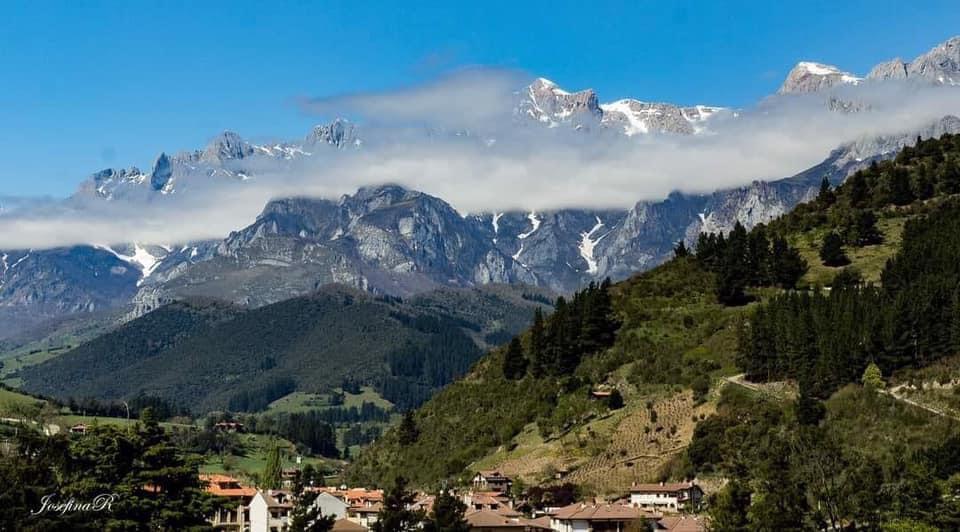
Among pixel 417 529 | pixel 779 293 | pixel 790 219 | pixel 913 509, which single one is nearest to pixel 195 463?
pixel 417 529

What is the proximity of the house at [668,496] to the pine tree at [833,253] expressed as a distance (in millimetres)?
43154

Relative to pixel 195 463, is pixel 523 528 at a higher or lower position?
lower

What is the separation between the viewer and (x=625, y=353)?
413 ft

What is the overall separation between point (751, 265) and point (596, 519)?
54.3 meters

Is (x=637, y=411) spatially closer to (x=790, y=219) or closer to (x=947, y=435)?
(x=947, y=435)

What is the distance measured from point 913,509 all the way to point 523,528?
93.3ft

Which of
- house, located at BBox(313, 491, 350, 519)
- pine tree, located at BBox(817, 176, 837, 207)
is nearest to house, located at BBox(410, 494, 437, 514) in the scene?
house, located at BBox(313, 491, 350, 519)

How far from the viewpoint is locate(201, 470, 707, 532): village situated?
281ft

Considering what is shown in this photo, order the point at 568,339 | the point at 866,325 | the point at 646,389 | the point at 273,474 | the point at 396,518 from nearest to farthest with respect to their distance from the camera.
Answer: the point at 396,518 → the point at 866,325 → the point at 646,389 → the point at 568,339 → the point at 273,474

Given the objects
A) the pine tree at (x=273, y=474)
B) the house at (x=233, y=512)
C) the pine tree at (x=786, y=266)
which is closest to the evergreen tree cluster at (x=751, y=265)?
the pine tree at (x=786, y=266)

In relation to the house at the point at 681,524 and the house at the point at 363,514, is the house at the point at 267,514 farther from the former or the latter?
the house at the point at 681,524

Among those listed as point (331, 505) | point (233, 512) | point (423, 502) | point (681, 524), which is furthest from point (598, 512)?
point (233, 512)

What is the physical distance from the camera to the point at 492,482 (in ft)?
362

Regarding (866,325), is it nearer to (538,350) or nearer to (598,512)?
(598,512)
